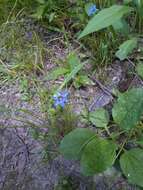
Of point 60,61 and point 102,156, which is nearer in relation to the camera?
point 102,156

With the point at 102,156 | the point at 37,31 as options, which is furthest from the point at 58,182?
the point at 37,31

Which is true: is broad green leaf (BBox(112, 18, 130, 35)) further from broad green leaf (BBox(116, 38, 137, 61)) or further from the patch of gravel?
the patch of gravel

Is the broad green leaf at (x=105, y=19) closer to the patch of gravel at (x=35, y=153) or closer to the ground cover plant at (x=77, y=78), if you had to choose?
the ground cover plant at (x=77, y=78)

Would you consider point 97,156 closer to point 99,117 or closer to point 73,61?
point 99,117

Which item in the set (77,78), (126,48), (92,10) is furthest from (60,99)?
Answer: (92,10)

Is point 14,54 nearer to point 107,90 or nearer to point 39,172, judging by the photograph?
point 107,90

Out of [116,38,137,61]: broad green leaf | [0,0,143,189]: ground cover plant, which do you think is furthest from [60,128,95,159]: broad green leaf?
[116,38,137,61]: broad green leaf

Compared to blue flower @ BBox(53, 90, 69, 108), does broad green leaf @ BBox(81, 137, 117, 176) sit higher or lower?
lower
